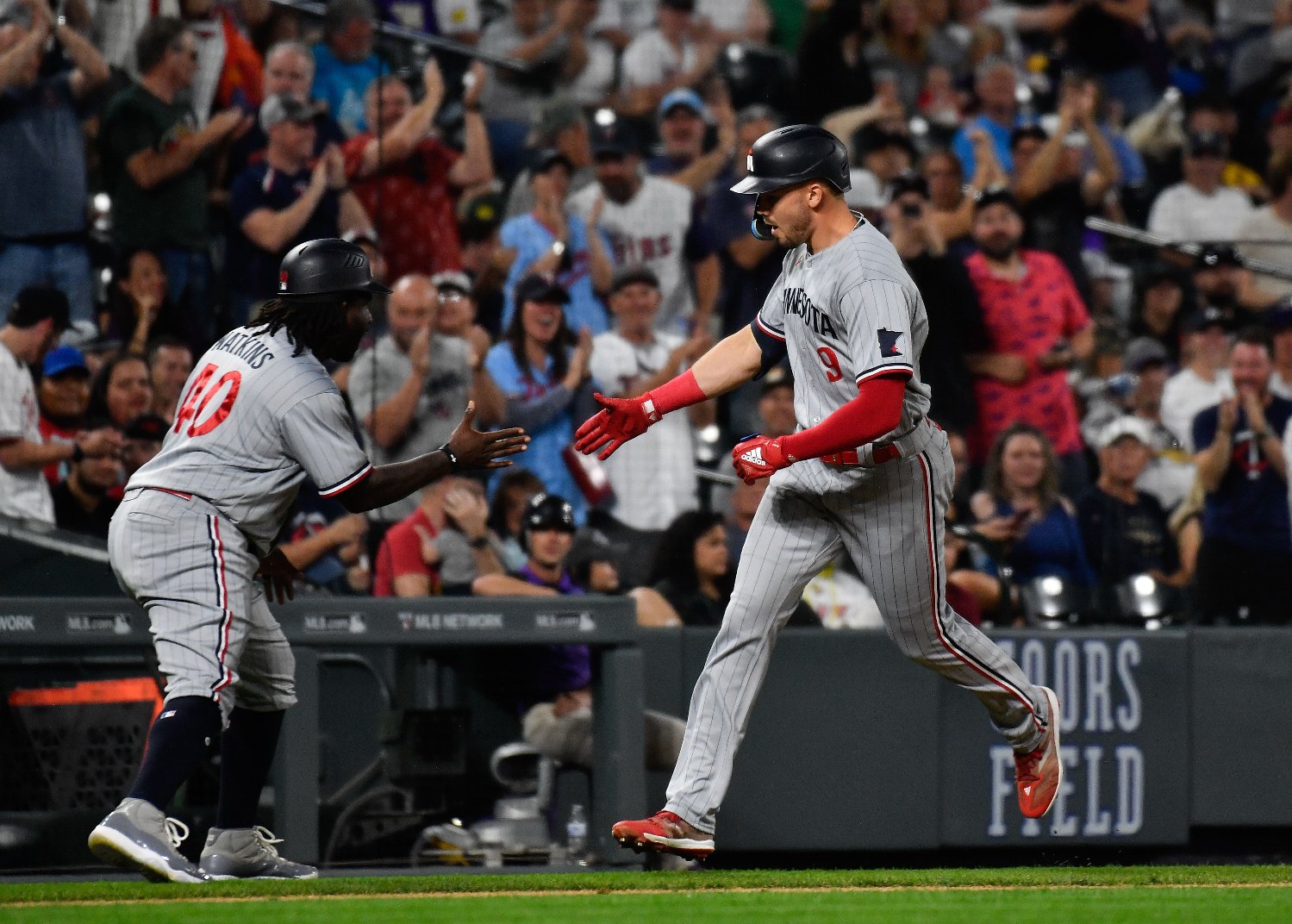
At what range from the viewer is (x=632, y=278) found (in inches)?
297

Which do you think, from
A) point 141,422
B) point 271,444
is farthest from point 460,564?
point 271,444

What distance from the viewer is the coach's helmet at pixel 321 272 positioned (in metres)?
4.17

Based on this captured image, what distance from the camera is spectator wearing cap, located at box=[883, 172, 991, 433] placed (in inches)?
301

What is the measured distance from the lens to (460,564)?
6.32 meters

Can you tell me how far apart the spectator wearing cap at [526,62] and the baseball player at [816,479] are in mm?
3975

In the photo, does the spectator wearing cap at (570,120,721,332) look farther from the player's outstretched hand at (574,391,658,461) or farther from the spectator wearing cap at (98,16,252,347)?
the player's outstretched hand at (574,391,658,461)

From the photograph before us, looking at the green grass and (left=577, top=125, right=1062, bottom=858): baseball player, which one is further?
(left=577, top=125, right=1062, bottom=858): baseball player

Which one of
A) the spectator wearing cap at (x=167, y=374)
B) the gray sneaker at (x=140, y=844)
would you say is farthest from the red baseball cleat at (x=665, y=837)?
the spectator wearing cap at (x=167, y=374)

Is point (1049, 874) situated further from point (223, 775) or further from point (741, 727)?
point (223, 775)

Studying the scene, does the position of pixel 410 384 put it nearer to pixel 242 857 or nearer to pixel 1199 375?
pixel 242 857

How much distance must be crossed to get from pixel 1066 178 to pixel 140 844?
6.58 meters

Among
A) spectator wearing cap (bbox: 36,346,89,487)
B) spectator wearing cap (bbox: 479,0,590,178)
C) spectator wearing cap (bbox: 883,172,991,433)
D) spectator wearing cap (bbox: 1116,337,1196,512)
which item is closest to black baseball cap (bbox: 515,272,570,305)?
spectator wearing cap (bbox: 479,0,590,178)

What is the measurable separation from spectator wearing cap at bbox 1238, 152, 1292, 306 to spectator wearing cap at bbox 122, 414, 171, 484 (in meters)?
5.07

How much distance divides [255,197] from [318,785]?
2.87 meters
